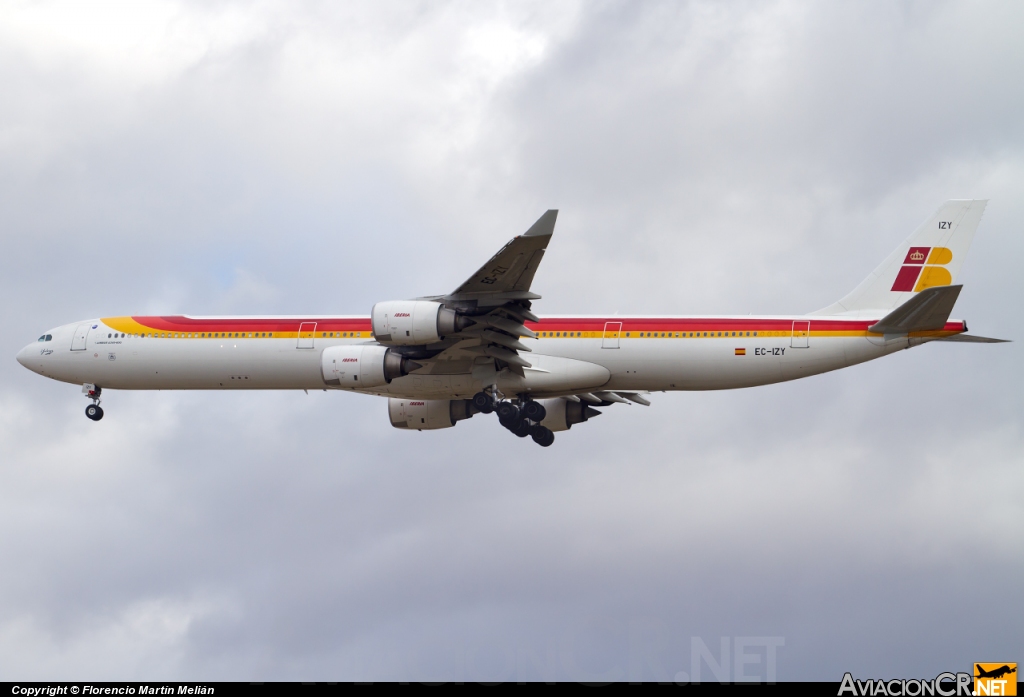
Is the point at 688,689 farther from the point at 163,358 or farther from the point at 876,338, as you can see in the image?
the point at 163,358

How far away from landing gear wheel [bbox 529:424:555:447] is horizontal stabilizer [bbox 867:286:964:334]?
1339cm

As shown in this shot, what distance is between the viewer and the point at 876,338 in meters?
43.4

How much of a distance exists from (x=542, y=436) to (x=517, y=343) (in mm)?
7303

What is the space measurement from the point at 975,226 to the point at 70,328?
34150mm

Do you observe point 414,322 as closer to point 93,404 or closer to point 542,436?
point 542,436

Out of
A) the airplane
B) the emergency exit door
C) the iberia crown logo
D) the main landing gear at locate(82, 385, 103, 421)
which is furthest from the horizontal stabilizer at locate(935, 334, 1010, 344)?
the main landing gear at locate(82, 385, 103, 421)

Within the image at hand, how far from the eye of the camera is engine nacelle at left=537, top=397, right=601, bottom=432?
51.6 m

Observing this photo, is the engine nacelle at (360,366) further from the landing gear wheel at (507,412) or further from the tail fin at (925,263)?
the tail fin at (925,263)

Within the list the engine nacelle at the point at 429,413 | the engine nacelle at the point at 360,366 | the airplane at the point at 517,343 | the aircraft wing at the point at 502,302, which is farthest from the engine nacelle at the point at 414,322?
the engine nacelle at the point at 429,413

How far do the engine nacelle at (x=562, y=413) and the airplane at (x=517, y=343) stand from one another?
4.07 ft

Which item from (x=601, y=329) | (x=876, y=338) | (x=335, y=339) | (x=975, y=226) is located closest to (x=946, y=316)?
(x=876, y=338)

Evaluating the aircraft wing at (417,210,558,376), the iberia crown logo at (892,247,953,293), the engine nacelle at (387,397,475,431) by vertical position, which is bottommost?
the aircraft wing at (417,210,558,376)

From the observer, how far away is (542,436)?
50750 millimetres

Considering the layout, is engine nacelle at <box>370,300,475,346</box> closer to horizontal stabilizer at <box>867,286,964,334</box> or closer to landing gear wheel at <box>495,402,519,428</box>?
landing gear wheel at <box>495,402,519,428</box>
